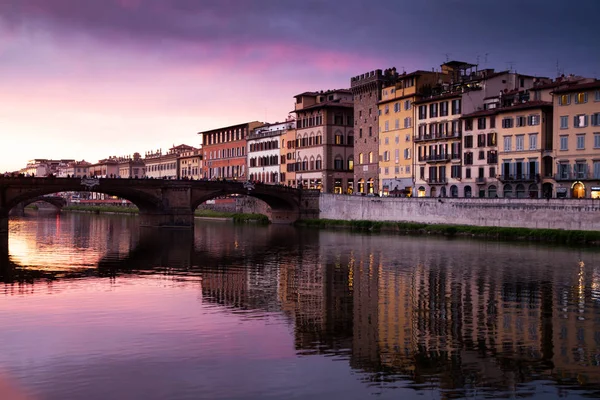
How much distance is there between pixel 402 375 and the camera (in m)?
17.3

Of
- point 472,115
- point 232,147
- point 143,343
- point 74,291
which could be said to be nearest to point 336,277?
point 74,291

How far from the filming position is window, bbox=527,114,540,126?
67.4 meters

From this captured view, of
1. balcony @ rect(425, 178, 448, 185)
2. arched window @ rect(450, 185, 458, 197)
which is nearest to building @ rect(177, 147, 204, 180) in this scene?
balcony @ rect(425, 178, 448, 185)

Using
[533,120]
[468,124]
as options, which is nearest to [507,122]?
[533,120]

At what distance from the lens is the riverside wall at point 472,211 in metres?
57.6

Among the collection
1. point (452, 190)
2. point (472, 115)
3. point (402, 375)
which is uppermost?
point (472, 115)

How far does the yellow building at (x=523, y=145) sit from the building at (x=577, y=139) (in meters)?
2.01

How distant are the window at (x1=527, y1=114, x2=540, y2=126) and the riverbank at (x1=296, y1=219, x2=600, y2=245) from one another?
1192 cm

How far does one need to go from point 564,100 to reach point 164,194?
41095mm

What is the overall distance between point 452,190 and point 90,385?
215ft

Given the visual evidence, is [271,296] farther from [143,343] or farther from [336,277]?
[143,343]

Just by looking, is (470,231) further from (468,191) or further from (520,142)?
(468,191)

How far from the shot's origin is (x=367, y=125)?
302ft

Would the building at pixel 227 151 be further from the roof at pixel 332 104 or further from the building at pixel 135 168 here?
the building at pixel 135 168
